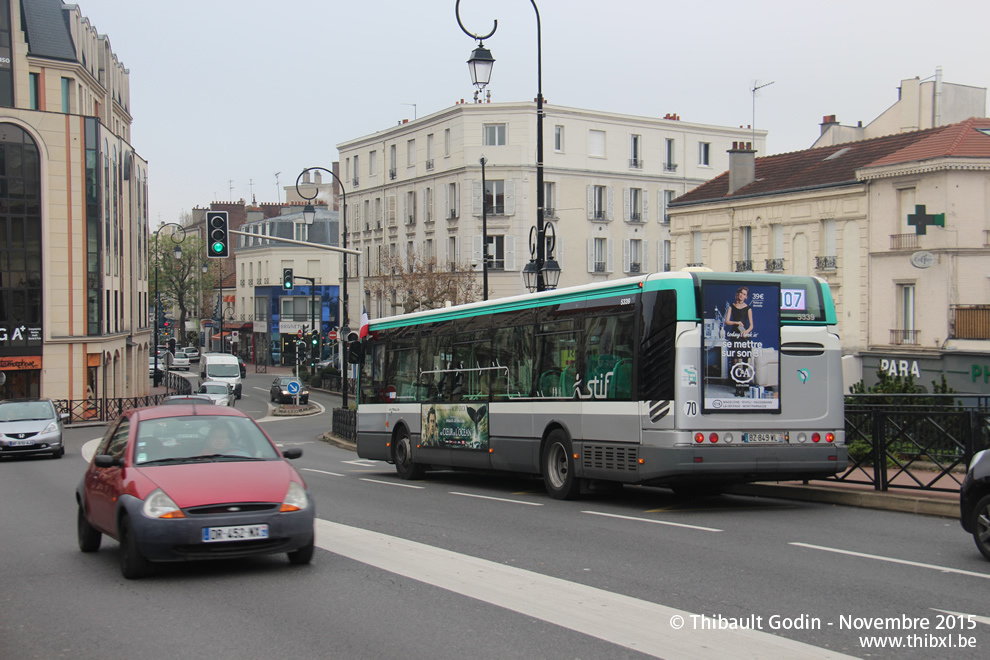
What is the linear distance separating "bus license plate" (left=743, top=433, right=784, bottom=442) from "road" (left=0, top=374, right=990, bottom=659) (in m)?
0.90

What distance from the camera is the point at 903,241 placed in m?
39.4

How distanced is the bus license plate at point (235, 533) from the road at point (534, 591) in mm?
383

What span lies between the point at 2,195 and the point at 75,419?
11.0 metres

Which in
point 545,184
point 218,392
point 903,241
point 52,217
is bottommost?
point 218,392

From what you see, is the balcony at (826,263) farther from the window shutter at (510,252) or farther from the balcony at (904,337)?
the window shutter at (510,252)

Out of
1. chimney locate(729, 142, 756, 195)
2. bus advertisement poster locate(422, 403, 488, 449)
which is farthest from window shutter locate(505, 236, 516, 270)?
bus advertisement poster locate(422, 403, 488, 449)

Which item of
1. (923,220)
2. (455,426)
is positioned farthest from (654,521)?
(923,220)

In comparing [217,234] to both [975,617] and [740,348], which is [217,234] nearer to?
[740,348]

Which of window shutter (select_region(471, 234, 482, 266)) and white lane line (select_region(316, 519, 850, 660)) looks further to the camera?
window shutter (select_region(471, 234, 482, 266))

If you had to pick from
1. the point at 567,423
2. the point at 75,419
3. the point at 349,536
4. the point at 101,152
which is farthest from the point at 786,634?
the point at 101,152

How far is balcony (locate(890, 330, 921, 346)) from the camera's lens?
39.4 m

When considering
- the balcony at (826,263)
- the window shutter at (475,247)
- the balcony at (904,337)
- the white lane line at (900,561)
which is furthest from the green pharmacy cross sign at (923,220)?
the window shutter at (475,247)

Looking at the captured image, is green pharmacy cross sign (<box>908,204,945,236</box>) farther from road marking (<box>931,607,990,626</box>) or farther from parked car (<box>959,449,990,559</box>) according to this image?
road marking (<box>931,607,990,626</box>)

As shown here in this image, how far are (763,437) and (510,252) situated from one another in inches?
2106
